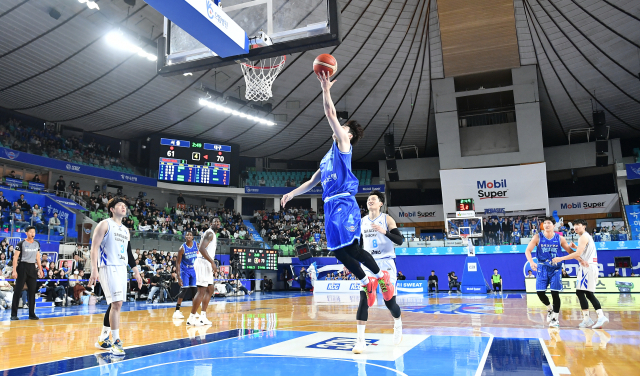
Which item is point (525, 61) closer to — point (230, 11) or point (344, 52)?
point (344, 52)

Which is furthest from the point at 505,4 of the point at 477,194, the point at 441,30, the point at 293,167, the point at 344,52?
the point at 293,167

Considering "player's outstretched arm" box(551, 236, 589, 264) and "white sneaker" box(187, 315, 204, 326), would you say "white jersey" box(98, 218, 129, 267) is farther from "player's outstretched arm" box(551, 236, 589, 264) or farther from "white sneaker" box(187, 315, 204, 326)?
"player's outstretched arm" box(551, 236, 589, 264)

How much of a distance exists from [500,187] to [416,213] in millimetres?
10929

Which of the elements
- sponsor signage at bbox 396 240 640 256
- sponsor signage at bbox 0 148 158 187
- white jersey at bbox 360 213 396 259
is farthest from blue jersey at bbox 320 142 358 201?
sponsor signage at bbox 0 148 158 187

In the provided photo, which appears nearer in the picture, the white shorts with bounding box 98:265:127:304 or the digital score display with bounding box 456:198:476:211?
the white shorts with bounding box 98:265:127:304

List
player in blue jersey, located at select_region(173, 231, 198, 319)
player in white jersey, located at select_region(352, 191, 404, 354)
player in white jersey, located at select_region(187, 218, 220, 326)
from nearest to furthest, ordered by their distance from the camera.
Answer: player in white jersey, located at select_region(352, 191, 404, 354) → player in white jersey, located at select_region(187, 218, 220, 326) → player in blue jersey, located at select_region(173, 231, 198, 319)

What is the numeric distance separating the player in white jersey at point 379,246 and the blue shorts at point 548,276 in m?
3.04

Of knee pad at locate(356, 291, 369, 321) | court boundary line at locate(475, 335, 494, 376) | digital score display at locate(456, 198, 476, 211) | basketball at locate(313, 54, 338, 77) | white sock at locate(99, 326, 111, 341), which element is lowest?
court boundary line at locate(475, 335, 494, 376)

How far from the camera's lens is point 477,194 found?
29.0m

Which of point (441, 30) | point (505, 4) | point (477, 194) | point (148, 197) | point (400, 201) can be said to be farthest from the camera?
point (400, 201)

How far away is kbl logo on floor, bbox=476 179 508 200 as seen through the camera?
1128 inches

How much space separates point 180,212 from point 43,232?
13.3 m

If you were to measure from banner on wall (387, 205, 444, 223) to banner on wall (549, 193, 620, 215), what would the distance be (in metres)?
9.00

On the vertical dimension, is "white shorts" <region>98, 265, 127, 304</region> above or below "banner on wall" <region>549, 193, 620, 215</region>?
below
